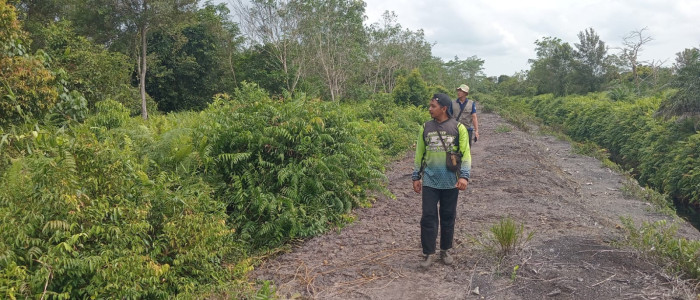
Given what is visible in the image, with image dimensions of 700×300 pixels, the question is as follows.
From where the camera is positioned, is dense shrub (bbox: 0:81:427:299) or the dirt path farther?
the dirt path

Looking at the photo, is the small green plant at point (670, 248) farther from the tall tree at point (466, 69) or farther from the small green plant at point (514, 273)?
the tall tree at point (466, 69)

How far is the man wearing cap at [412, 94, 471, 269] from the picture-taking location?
4461 millimetres

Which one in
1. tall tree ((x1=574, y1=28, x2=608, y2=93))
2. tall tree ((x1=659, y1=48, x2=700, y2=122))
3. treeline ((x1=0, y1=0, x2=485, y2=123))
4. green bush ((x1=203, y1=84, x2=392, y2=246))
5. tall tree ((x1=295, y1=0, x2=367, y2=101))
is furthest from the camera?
tall tree ((x1=574, y1=28, x2=608, y2=93))

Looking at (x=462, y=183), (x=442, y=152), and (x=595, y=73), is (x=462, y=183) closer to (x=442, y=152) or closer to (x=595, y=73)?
(x=442, y=152)

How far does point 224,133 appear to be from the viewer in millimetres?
6277

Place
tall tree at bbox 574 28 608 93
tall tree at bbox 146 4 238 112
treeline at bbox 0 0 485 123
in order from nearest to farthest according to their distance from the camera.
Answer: treeline at bbox 0 0 485 123
tall tree at bbox 146 4 238 112
tall tree at bbox 574 28 608 93

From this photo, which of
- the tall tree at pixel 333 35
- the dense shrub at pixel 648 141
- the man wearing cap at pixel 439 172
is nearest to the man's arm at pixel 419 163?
the man wearing cap at pixel 439 172

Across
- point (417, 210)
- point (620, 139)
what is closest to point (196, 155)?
point (417, 210)

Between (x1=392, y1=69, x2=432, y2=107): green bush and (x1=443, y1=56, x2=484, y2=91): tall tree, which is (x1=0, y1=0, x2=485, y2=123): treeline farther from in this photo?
(x1=443, y1=56, x2=484, y2=91): tall tree

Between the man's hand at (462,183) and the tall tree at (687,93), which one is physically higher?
the tall tree at (687,93)

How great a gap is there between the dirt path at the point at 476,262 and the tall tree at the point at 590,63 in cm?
3868

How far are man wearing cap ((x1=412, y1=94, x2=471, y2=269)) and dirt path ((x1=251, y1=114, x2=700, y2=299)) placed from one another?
33cm

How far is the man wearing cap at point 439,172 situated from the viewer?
14.6 feet

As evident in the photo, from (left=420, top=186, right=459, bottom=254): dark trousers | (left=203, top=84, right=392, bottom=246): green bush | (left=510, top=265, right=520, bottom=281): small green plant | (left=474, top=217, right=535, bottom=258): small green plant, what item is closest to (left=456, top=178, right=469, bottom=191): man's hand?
(left=420, top=186, right=459, bottom=254): dark trousers
